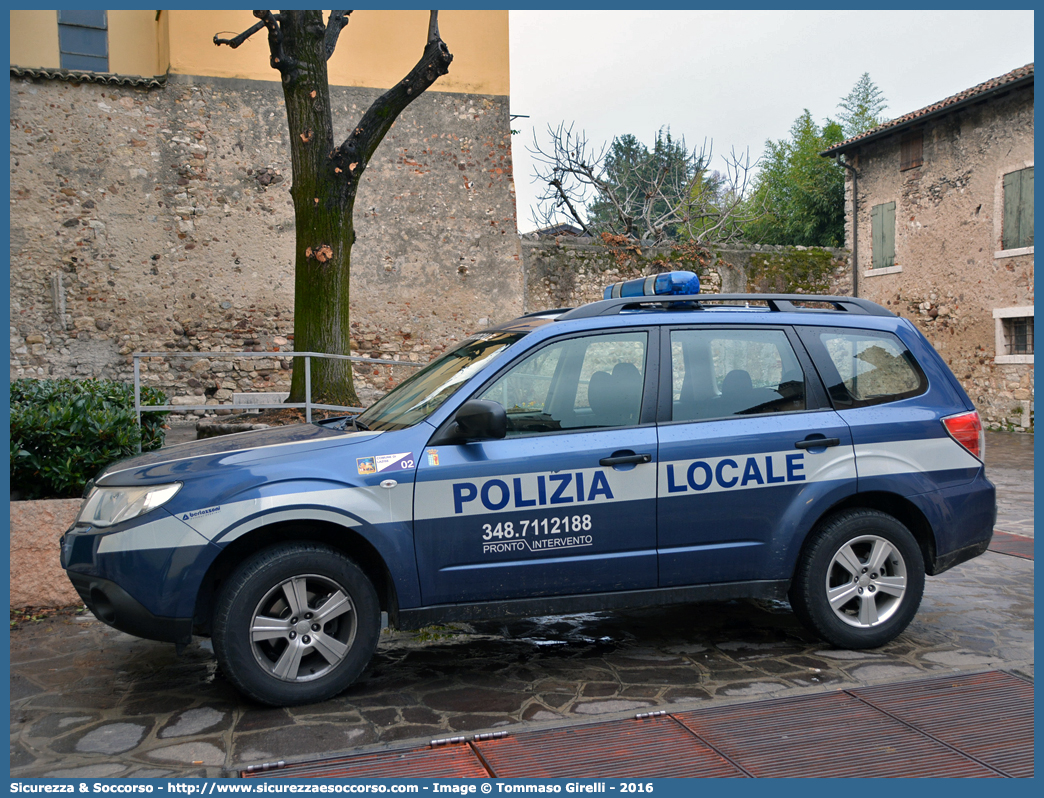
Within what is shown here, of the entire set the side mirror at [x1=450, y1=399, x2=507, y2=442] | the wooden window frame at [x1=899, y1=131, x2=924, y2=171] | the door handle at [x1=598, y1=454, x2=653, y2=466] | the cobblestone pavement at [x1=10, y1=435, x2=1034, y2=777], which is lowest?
the cobblestone pavement at [x1=10, y1=435, x2=1034, y2=777]

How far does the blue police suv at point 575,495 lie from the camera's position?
370cm

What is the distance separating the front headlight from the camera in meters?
3.69

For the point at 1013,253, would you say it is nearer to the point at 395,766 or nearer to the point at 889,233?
the point at 889,233

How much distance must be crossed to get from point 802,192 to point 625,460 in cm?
3318

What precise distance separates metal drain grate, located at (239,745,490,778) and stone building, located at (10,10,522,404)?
13518mm

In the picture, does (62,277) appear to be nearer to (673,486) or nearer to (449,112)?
(449,112)

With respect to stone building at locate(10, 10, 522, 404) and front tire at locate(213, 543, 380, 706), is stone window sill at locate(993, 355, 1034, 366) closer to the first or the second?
stone building at locate(10, 10, 522, 404)

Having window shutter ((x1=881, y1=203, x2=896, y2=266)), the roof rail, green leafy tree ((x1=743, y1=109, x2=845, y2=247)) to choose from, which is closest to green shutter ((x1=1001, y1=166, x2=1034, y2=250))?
window shutter ((x1=881, y1=203, x2=896, y2=266))

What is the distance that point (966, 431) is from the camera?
4.60 meters

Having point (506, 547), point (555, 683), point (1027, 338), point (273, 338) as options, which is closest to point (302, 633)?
point (506, 547)

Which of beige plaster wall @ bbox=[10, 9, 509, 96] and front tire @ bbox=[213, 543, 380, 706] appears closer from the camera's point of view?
front tire @ bbox=[213, 543, 380, 706]

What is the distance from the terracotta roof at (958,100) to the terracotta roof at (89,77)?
644 inches

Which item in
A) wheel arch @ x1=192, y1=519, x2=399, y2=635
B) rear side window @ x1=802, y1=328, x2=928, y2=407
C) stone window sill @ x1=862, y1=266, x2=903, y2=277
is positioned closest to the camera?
wheel arch @ x1=192, y1=519, x2=399, y2=635

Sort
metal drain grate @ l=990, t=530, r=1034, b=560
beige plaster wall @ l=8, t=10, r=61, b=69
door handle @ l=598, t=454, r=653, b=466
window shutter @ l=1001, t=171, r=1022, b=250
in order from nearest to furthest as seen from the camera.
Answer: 1. door handle @ l=598, t=454, r=653, b=466
2. metal drain grate @ l=990, t=530, r=1034, b=560
3. beige plaster wall @ l=8, t=10, r=61, b=69
4. window shutter @ l=1001, t=171, r=1022, b=250
